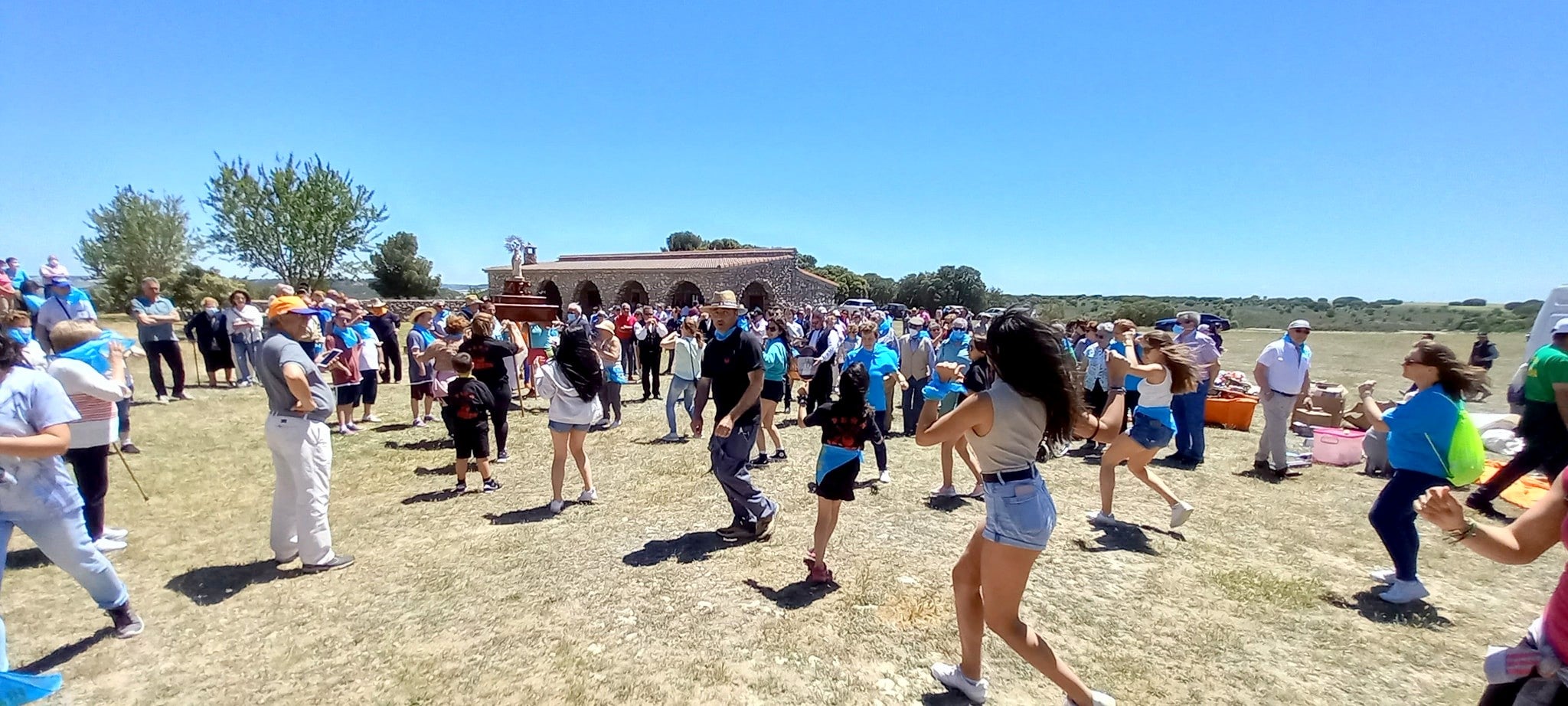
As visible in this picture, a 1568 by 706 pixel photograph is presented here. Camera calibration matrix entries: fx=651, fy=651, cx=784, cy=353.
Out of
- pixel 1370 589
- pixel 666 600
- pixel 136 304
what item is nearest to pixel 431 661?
pixel 666 600

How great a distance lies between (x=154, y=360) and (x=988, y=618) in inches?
484

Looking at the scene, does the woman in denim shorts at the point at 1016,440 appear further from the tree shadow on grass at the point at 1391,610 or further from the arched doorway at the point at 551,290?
the arched doorway at the point at 551,290

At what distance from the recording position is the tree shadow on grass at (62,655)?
10.4ft

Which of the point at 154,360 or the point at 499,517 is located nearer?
the point at 499,517

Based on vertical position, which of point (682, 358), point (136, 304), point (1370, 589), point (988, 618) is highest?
point (136, 304)

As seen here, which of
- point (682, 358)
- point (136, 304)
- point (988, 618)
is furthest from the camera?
point (136, 304)

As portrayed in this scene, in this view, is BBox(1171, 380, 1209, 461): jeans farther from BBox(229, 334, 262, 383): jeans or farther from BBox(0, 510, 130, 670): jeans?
BBox(229, 334, 262, 383): jeans

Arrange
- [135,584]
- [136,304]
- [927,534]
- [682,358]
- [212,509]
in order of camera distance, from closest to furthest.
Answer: [135,584] → [927,534] → [212,509] → [682,358] → [136,304]

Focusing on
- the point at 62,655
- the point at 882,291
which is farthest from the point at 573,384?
the point at 882,291

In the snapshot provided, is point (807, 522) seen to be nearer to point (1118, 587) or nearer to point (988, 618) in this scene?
point (1118, 587)

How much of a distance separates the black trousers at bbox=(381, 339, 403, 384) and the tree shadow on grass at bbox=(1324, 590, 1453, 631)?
12.9 meters

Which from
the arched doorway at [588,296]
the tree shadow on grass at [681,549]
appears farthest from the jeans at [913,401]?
the arched doorway at [588,296]

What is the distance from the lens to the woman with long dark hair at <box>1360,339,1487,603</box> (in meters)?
3.63

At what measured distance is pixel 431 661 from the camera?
10.9 feet
